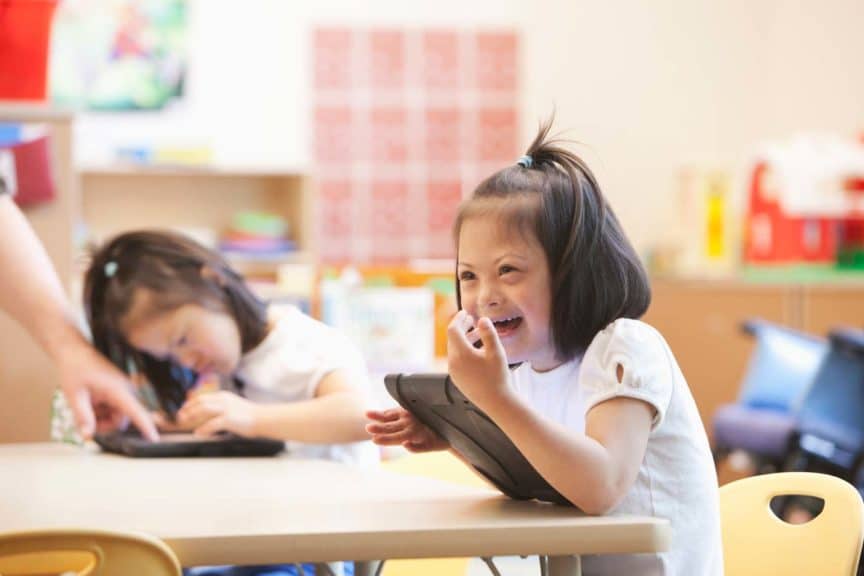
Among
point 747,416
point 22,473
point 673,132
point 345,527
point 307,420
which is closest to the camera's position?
point 345,527

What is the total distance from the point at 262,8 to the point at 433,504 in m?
4.94

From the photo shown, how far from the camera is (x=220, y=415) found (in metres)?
1.90

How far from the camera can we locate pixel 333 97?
6055 millimetres

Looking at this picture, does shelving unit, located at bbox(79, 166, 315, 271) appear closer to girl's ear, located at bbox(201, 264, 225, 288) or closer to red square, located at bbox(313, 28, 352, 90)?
red square, located at bbox(313, 28, 352, 90)

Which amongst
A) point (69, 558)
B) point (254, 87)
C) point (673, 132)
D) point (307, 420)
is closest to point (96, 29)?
point (254, 87)

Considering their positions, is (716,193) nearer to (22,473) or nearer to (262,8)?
(262,8)

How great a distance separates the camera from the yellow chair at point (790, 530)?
1.45 metres

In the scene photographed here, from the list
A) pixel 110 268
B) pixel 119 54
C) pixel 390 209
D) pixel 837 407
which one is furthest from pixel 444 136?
pixel 110 268

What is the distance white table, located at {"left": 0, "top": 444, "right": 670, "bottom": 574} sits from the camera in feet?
3.49

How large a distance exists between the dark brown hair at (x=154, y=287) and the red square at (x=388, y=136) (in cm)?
398

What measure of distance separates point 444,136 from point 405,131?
6.9 inches

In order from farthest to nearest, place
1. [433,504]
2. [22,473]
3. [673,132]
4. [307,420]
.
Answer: [673,132] → [307,420] → [22,473] → [433,504]

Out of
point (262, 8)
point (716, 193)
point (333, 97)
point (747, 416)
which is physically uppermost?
point (262, 8)

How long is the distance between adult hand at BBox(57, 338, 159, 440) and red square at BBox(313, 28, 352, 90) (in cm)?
414
